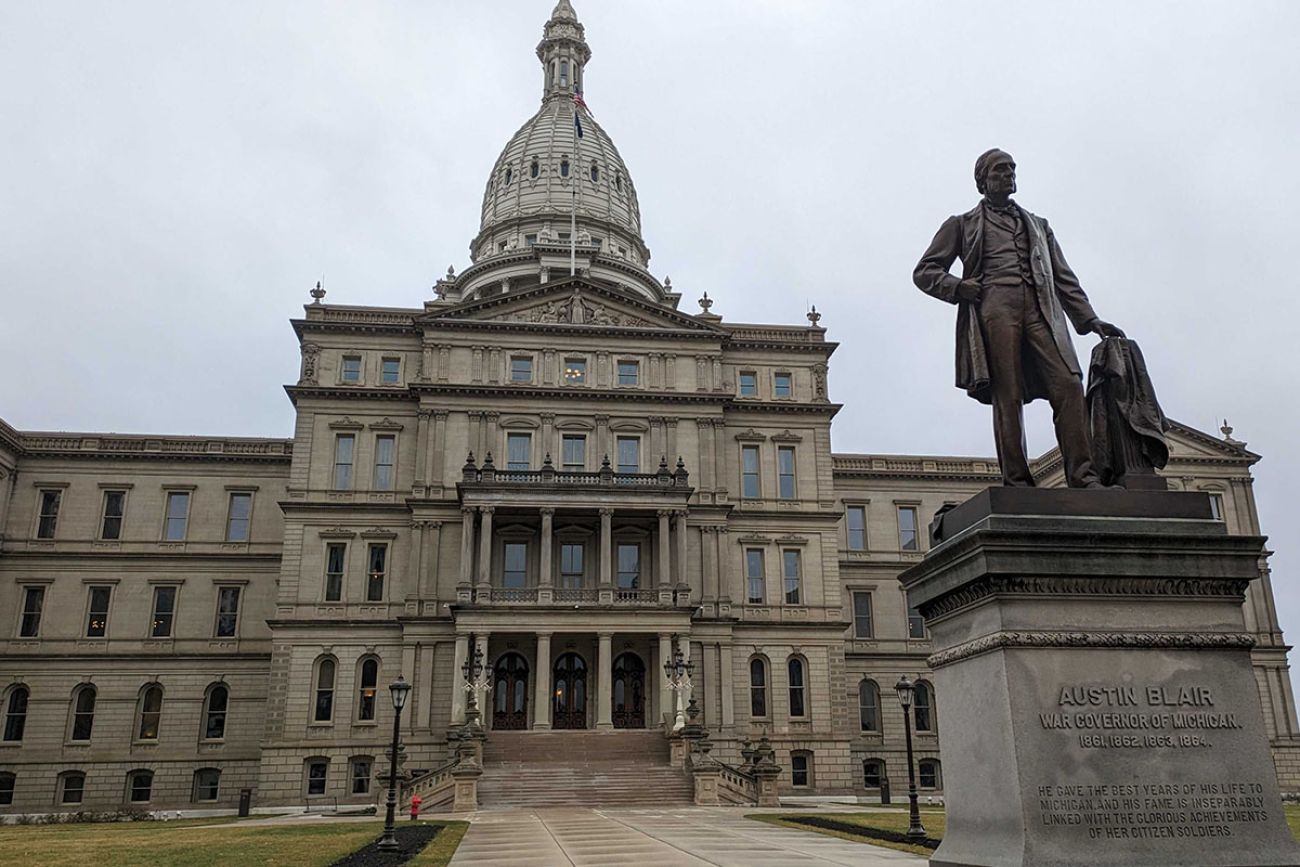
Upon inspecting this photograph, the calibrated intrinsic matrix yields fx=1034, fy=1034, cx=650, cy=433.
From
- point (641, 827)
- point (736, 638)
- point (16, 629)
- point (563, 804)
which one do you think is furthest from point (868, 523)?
point (16, 629)

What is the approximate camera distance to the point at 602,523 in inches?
1854

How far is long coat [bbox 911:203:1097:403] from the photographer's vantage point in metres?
7.89

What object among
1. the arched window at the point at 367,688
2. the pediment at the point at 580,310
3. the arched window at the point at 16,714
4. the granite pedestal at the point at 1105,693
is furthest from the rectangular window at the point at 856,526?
the granite pedestal at the point at 1105,693

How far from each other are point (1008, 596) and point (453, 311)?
153ft

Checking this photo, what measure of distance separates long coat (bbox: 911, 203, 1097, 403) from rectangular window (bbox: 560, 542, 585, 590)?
4147cm

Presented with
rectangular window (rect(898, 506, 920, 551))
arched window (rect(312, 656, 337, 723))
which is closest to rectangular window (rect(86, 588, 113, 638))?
arched window (rect(312, 656, 337, 723))

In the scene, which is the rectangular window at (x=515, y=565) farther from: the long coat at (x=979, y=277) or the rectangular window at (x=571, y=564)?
the long coat at (x=979, y=277)

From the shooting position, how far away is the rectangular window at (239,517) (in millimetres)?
55281

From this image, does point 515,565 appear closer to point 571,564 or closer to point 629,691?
point 571,564

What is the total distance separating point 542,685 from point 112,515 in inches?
1073

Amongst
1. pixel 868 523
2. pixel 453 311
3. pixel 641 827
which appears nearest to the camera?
pixel 641 827

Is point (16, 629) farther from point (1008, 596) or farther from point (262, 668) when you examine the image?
point (1008, 596)

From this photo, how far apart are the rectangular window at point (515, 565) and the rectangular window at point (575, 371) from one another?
8369mm

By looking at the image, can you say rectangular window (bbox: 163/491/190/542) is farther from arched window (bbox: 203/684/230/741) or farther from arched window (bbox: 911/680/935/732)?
arched window (bbox: 911/680/935/732)
